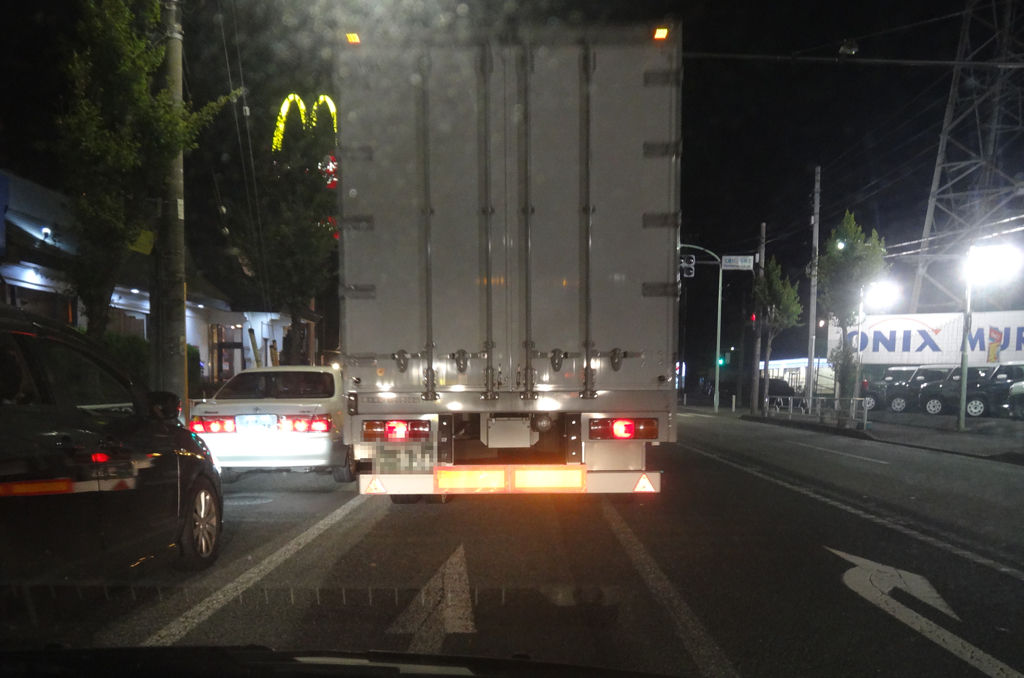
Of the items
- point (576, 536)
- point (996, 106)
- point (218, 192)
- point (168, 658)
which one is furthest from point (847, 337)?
point (168, 658)

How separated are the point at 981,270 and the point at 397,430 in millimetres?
26174

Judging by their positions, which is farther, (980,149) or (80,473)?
(980,149)

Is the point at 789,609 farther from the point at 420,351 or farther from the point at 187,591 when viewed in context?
the point at 187,591

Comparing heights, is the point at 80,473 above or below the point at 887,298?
below

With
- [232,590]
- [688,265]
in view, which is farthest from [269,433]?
[688,265]

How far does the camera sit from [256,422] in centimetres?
966

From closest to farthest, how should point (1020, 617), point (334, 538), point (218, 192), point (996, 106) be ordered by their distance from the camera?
point (1020, 617)
point (334, 538)
point (218, 192)
point (996, 106)

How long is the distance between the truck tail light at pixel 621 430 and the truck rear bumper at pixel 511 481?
292 mm

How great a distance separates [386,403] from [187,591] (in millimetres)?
1988

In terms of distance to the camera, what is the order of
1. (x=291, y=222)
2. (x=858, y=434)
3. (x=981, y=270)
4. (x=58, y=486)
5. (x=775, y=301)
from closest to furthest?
(x=58, y=486)
(x=858, y=434)
(x=291, y=222)
(x=981, y=270)
(x=775, y=301)

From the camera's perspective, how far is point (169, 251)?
37.3 ft

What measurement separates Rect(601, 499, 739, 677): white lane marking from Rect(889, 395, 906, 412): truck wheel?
26.6 m

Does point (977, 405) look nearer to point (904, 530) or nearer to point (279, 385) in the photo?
point (904, 530)

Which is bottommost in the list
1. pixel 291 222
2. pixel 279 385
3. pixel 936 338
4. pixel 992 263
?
pixel 279 385
